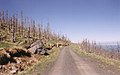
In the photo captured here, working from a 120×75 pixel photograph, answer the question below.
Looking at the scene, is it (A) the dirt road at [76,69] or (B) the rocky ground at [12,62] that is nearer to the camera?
(A) the dirt road at [76,69]

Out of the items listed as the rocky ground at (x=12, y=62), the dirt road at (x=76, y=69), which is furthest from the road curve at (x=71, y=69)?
the rocky ground at (x=12, y=62)

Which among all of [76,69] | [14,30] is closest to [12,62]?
[76,69]

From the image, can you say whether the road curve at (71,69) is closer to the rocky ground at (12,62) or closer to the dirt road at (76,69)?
the dirt road at (76,69)

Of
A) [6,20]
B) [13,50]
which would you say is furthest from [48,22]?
[13,50]

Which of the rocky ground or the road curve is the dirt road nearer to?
the road curve

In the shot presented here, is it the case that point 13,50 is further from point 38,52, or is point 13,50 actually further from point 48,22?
point 48,22

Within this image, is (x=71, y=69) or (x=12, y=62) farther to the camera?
(x=12, y=62)

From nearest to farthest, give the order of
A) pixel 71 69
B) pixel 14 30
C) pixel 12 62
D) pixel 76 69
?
1. pixel 76 69
2. pixel 71 69
3. pixel 12 62
4. pixel 14 30

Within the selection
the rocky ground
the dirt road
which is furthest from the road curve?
the rocky ground

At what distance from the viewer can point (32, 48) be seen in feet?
140

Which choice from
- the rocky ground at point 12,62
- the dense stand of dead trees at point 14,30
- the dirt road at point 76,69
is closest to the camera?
the dirt road at point 76,69

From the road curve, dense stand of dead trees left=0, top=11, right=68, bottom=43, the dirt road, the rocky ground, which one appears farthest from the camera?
dense stand of dead trees left=0, top=11, right=68, bottom=43

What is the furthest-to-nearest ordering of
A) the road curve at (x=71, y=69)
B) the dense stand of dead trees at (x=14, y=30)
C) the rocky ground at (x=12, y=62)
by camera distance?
the dense stand of dead trees at (x=14, y=30) → the rocky ground at (x=12, y=62) → the road curve at (x=71, y=69)

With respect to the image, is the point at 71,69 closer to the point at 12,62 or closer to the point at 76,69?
the point at 76,69
